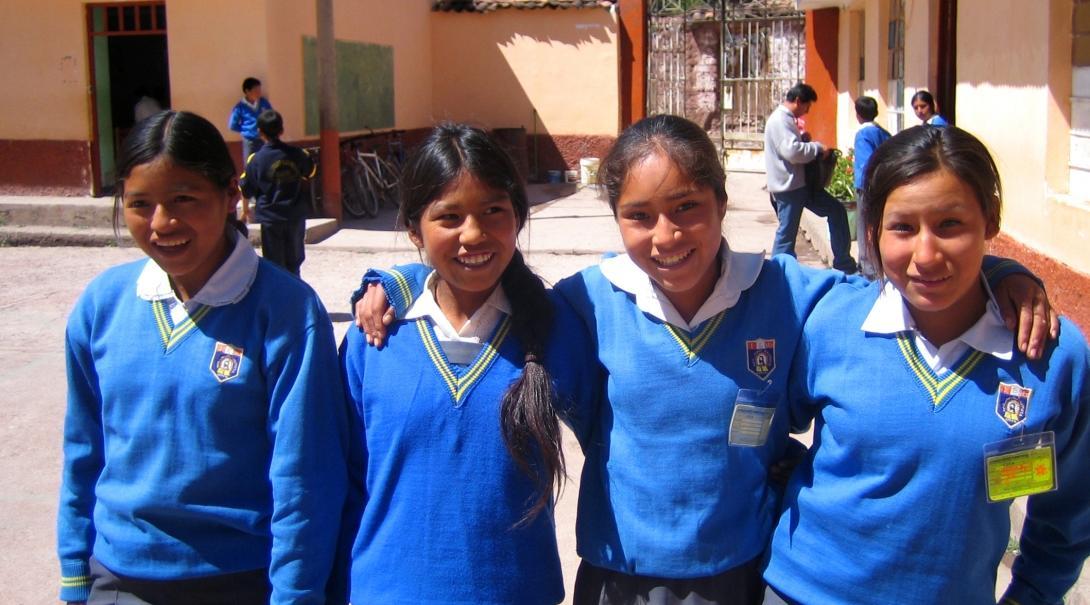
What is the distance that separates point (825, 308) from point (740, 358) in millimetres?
175

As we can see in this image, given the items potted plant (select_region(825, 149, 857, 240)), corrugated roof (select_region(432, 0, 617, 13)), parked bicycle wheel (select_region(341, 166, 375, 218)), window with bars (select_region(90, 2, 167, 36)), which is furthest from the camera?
corrugated roof (select_region(432, 0, 617, 13))

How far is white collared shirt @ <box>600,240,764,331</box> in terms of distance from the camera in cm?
191

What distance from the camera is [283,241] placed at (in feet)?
23.4

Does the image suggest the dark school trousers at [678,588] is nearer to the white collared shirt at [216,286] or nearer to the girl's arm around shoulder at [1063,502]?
the girl's arm around shoulder at [1063,502]

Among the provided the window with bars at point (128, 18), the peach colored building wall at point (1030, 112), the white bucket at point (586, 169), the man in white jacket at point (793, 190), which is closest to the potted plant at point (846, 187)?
the man in white jacket at point (793, 190)

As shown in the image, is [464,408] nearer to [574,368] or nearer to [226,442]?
[574,368]

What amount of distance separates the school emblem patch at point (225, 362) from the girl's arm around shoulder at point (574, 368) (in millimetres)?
556

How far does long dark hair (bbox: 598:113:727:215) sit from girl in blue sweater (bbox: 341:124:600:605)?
7.4 inches

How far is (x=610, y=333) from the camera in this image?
6.38ft

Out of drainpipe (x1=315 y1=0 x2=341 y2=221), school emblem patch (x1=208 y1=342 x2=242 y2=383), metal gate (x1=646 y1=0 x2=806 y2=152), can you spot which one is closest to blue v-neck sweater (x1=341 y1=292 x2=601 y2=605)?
school emblem patch (x1=208 y1=342 x2=242 y2=383)

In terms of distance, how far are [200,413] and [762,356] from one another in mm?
1006

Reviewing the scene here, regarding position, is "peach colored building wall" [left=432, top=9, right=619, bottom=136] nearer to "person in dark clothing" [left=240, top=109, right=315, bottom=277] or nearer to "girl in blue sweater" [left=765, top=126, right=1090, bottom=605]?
"person in dark clothing" [left=240, top=109, right=315, bottom=277]

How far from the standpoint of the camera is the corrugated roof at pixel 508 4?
1573 centimetres

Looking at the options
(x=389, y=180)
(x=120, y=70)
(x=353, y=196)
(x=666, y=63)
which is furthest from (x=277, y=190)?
(x=666, y=63)
